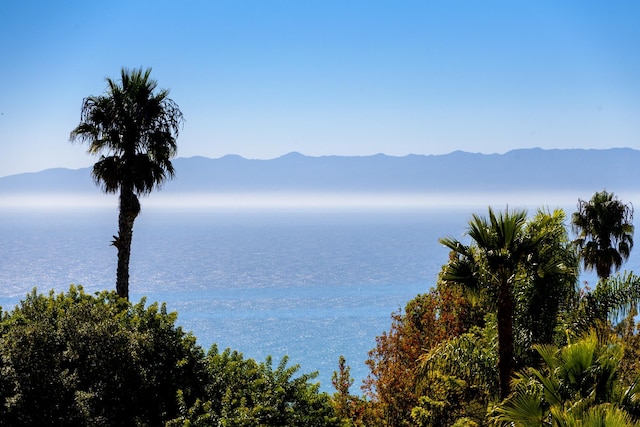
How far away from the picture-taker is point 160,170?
2170 cm

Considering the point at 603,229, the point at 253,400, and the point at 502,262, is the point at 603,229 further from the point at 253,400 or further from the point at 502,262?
the point at 253,400

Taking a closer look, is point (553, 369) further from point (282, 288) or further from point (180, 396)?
point (282, 288)

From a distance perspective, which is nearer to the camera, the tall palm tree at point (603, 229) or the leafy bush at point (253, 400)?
the leafy bush at point (253, 400)

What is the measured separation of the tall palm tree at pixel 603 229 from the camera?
27.6 m

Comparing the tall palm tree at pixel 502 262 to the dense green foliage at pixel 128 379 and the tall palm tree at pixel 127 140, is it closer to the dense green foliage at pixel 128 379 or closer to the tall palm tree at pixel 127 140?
the dense green foliage at pixel 128 379

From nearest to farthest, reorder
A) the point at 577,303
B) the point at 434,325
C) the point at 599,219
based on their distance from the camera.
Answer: the point at 577,303
the point at 434,325
the point at 599,219

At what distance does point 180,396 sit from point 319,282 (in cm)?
12254

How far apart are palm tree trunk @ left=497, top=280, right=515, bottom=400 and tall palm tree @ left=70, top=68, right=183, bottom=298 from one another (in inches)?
507

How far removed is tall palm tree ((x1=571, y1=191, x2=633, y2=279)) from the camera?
90.7 feet

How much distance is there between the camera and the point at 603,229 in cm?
2781

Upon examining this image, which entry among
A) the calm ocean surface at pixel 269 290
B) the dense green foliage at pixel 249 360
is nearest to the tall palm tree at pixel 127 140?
the dense green foliage at pixel 249 360

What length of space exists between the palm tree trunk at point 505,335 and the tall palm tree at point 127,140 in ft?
42.2

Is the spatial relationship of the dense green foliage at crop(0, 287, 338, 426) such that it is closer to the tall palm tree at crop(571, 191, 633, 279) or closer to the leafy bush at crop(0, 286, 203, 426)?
the leafy bush at crop(0, 286, 203, 426)

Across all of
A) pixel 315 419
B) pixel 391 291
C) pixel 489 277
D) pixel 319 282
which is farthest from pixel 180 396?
pixel 319 282
